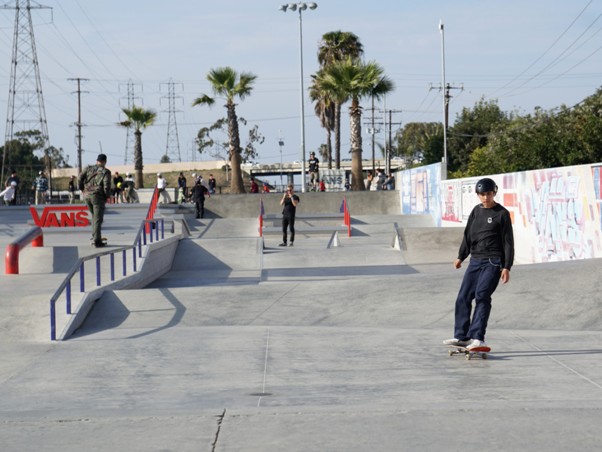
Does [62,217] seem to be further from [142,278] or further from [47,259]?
[142,278]

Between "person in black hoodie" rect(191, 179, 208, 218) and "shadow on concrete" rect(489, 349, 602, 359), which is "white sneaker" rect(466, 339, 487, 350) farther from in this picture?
"person in black hoodie" rect(191, 179, 208, 218)

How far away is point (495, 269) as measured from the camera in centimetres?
898

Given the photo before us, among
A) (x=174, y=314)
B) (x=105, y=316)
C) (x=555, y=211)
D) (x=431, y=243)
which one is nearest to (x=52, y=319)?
(x=105, y=316)

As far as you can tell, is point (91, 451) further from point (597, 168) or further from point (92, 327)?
point (597, 168)

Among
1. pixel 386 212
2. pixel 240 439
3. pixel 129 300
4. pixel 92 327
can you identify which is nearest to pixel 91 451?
pixel 240 439

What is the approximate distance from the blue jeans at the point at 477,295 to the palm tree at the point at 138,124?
184 ft

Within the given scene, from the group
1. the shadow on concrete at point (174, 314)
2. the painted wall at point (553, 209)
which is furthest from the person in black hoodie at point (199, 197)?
the shadow on concrete at point (174, 314)

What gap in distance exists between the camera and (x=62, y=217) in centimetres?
2386

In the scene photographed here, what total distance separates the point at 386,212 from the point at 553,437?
4080 cm

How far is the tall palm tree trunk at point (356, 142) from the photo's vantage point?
51406mm

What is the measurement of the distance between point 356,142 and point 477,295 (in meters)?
43.1

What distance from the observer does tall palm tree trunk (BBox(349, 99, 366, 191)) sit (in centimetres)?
5141

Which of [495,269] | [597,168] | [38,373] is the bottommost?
[38,373]

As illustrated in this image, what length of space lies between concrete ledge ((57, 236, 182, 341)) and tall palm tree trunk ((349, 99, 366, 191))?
25.5m
